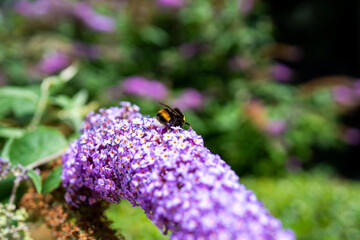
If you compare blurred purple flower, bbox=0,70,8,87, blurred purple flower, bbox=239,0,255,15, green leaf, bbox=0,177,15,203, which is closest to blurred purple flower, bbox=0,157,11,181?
green leaf, bbox=0,177,15,203

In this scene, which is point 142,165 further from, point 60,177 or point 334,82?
point 334,82

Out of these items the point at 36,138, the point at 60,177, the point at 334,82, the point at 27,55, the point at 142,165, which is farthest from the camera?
the point at 334,82

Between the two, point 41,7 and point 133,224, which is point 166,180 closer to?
point 133,224

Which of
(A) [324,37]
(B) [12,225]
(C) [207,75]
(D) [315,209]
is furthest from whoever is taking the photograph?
(A) [324,37]

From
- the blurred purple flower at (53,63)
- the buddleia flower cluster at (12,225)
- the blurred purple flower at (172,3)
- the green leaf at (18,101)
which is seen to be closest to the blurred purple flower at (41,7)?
the blurred purple flower at (53,63)

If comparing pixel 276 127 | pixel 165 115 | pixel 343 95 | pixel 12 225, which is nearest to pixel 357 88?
pixel 343 95

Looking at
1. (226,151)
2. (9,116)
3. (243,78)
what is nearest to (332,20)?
(243,78)

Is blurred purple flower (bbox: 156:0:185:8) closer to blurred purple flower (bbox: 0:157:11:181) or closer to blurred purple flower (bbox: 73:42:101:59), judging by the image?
blurred purple flower (bbox: 73:42:101:59)
